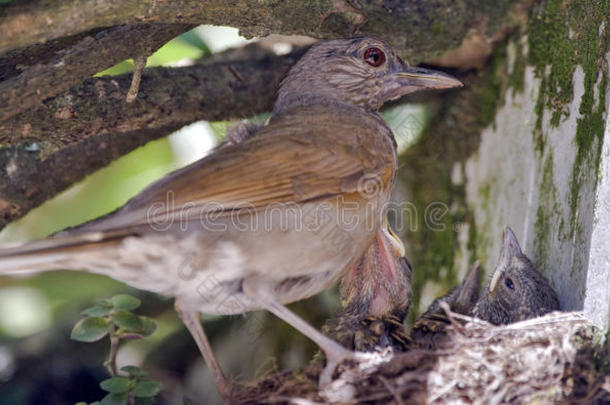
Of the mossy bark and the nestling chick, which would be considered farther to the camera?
the nestling chick

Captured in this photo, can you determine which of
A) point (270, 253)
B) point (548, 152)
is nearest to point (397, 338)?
point (270, 253)

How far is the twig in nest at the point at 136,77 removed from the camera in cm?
484

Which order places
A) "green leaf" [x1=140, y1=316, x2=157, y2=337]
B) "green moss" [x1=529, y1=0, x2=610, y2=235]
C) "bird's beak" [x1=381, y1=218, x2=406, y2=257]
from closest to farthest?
1. "green moss" [x1=529, y1=0, x2=610, y2=235]
2. "green leaf" [x1=140, y1=316, x2=157, y2=337]
3. "bird's beak" [x1=381, y1=218, x2=406, y2=257]

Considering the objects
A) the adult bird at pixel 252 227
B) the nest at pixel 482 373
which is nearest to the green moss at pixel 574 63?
the nest at pixel 482 373

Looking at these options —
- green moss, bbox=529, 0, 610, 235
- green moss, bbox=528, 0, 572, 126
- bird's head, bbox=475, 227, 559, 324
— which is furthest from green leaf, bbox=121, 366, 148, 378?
green moss, bbox=528, 0, 572, 126

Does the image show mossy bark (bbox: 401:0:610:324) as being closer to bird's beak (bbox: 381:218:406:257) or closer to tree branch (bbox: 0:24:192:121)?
bird's beak (bbox: 381:218:406:257)

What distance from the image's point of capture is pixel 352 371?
4.36 meters

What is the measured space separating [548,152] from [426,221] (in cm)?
158

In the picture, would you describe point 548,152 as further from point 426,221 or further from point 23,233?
point 23,233

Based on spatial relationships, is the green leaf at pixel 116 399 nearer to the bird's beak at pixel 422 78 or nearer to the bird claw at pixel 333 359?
the bird claw at pixel 333 359

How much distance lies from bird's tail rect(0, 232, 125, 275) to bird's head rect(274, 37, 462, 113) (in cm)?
188

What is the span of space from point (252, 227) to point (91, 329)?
4.67 feet

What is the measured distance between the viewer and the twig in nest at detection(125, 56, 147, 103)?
4.84m

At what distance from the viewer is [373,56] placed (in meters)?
5.44
